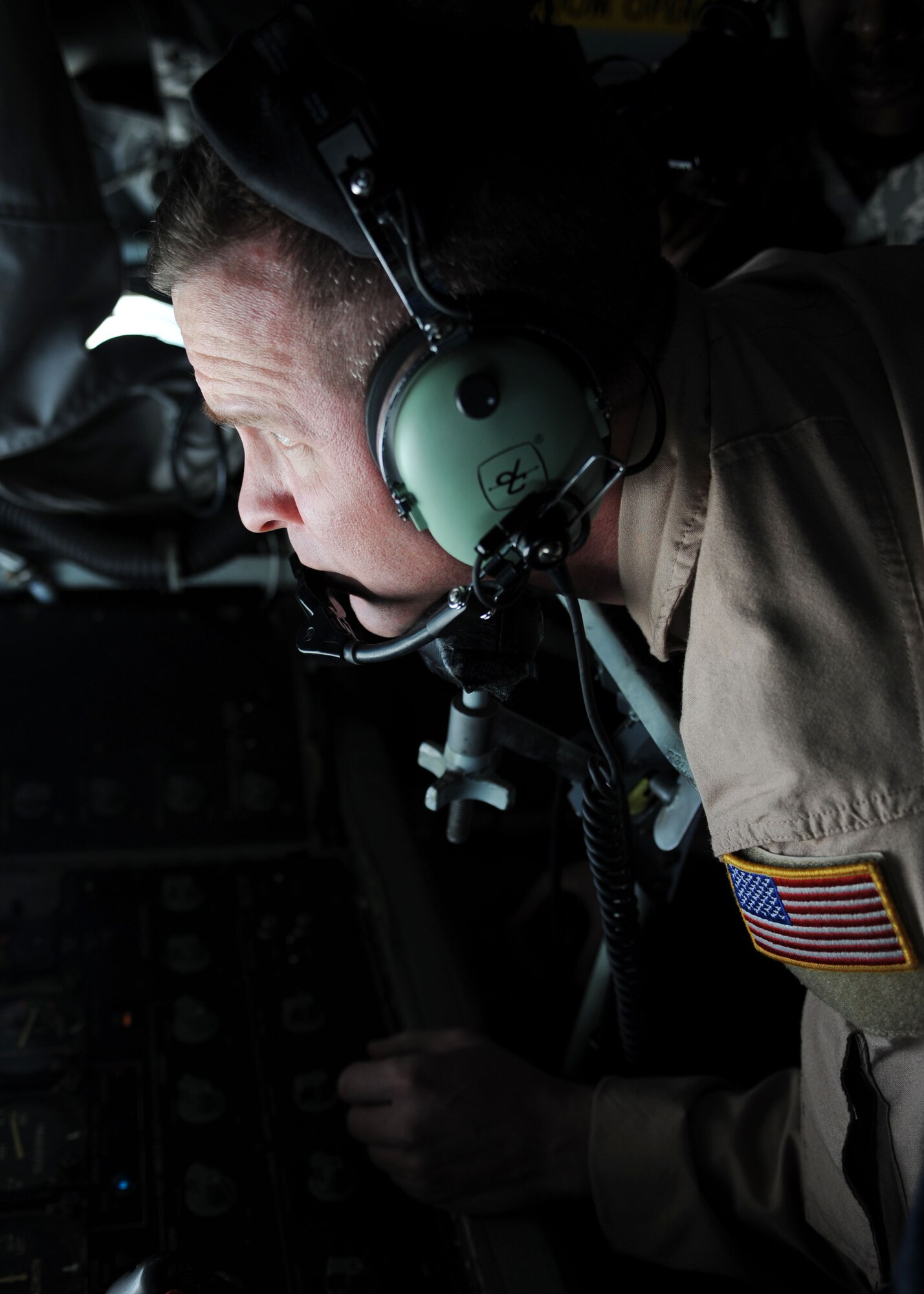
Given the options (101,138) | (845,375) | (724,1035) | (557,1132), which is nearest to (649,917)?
(557,1132)

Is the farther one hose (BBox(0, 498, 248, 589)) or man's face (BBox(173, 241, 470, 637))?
hose (BBox(0, 498, 248, 589))

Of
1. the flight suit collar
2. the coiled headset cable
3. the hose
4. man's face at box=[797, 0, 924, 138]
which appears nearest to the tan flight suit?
the flight suit collar

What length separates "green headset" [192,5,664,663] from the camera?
1.83 feet

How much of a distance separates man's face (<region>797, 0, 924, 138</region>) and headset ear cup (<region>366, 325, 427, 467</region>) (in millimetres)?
1162

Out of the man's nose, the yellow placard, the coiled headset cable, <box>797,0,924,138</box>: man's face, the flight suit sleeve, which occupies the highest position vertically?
the yellow placard

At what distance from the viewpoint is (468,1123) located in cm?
97

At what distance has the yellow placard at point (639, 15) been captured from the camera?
1438 mm

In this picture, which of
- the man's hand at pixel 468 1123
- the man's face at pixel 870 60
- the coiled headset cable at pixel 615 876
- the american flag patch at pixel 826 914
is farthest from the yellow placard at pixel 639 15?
the man's hand at pixel 468 1123

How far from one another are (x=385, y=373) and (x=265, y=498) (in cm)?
21

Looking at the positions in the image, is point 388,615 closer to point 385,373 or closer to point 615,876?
point 385,373

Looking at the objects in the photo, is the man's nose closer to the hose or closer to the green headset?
the green headset

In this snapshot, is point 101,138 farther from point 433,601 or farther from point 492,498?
point 492,498

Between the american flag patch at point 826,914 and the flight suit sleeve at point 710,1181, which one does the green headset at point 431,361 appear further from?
the flight suit sleeve at point 710,1181

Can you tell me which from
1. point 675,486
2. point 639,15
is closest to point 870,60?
point 639,15
